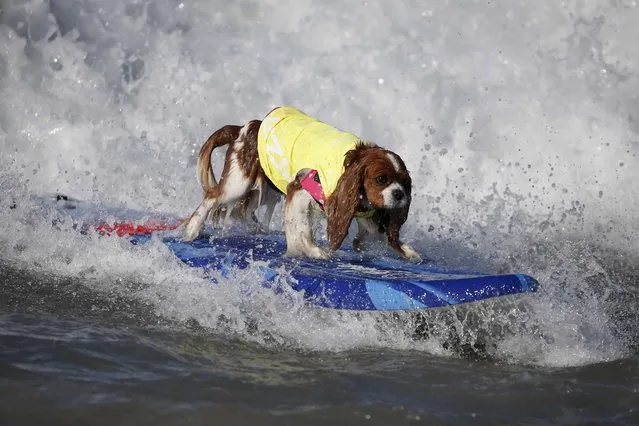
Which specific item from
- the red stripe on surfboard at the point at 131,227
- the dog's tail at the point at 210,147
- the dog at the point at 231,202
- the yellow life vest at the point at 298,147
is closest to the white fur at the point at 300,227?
the yellow life vest at the point at 298,147

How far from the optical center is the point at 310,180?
5.12 metres

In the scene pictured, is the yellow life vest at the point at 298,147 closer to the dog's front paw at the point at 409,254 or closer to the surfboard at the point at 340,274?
the surfboard at the point at 340,274

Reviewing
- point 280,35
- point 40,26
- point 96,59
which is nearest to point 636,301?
point 280,35

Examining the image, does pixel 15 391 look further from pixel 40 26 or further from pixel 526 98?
pixel 40 26

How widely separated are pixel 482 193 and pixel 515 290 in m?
4.51

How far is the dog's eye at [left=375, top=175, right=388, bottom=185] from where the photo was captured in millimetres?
4730

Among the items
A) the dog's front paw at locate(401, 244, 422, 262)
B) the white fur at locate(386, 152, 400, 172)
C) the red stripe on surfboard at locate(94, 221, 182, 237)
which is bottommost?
the red stripe on surfboard at locate(94, 221, 182, 237)

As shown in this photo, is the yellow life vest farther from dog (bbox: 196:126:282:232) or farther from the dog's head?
dog (bbox: 196:126:282:232)

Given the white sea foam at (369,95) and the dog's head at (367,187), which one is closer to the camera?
the dog's head at (367,187)

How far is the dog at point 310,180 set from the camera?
4.78 metres

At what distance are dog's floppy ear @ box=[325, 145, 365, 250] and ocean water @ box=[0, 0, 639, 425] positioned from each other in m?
0.58

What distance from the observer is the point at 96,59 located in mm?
10164

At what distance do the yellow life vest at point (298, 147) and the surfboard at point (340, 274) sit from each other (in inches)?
18.7

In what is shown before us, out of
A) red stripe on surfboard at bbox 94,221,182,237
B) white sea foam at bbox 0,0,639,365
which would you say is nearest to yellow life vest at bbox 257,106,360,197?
red stripe on surfboard at bbox 94,221,182,237
